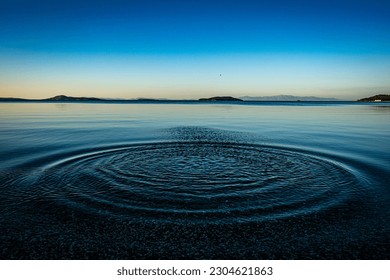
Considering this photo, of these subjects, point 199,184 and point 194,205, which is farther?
point 199,184

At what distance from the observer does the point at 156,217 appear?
23.2ft

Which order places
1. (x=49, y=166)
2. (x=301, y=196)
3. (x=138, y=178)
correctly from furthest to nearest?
(x=49, y=166) → (x=138, y=178) → (x=301, y=196)

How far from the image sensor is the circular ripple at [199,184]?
7.54m

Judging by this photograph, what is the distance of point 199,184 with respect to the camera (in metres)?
9.62

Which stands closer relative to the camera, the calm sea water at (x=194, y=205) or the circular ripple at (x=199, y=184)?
the calm sea water at (x=194, y=205)

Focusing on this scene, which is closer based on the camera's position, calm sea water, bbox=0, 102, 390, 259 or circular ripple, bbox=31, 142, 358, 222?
calm sea water, bbox=0, 102, 390, 259

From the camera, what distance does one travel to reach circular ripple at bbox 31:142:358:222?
24.7ft

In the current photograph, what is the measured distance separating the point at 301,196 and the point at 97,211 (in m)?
6.23
